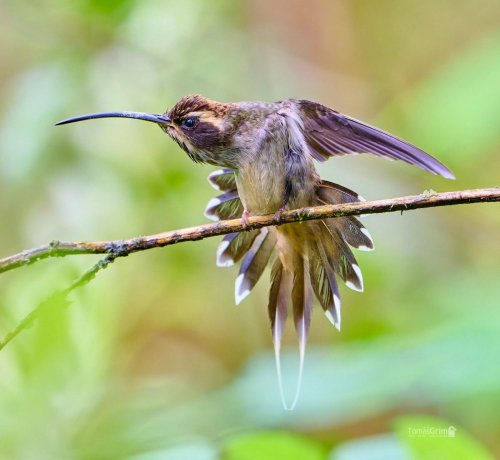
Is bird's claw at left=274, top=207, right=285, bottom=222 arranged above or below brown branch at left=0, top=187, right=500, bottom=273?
above

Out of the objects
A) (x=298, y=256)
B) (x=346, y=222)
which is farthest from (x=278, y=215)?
(x=298, y=256)

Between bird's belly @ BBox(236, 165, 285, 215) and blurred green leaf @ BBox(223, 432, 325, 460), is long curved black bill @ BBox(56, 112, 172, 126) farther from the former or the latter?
blurred green leaf @ BBox(223, 432, 325, 460)

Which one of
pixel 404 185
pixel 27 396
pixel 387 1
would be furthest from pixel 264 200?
pixel 387 1

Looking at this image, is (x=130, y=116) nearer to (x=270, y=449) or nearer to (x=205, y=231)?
(x=205, y=231)

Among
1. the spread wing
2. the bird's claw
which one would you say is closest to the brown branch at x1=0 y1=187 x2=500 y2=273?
the bird's claw

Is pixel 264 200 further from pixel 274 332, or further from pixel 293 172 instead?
pixel 274 332

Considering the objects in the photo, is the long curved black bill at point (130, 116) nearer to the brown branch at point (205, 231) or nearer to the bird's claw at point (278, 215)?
the bird's claw at point (278, 215)

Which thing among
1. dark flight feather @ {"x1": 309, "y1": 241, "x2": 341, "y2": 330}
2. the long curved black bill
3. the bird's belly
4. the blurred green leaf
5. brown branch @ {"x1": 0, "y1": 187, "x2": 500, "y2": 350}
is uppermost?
the long curved black bill
